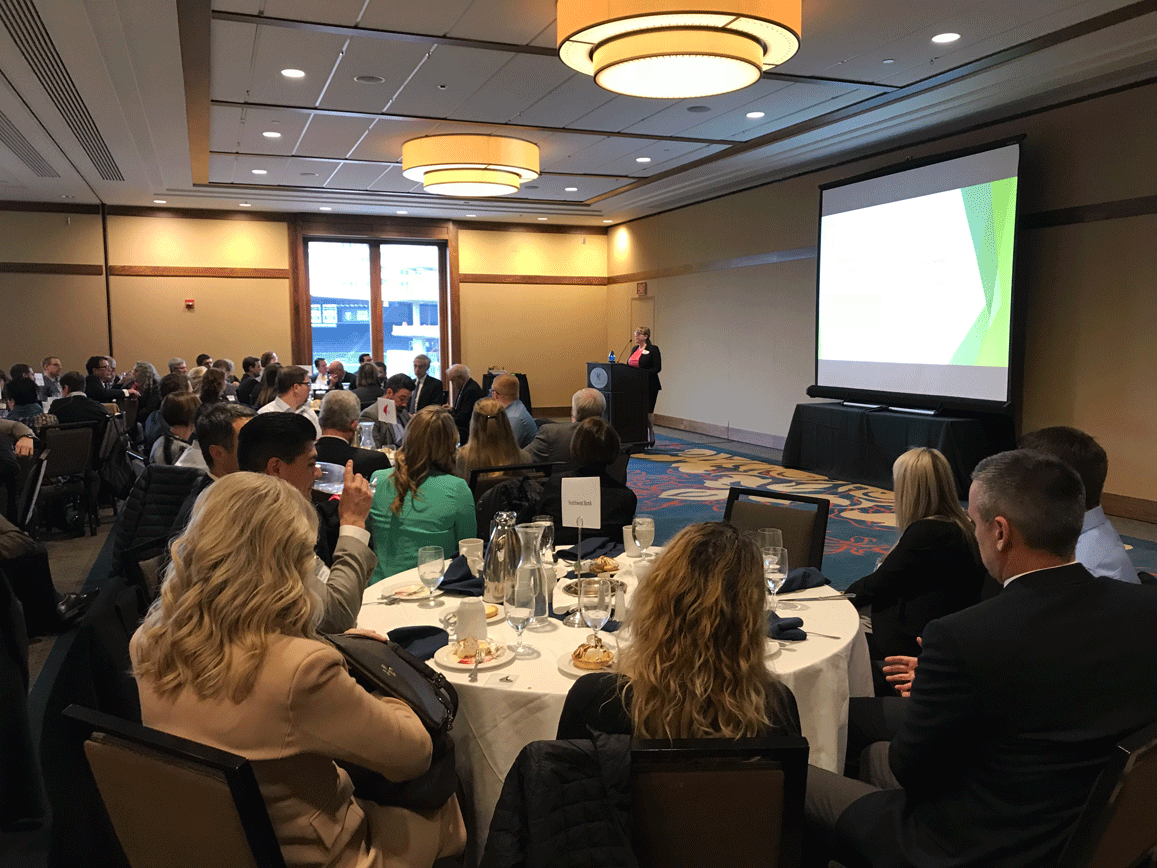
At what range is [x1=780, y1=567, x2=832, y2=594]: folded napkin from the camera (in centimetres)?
272

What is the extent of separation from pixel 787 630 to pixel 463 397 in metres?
6.76

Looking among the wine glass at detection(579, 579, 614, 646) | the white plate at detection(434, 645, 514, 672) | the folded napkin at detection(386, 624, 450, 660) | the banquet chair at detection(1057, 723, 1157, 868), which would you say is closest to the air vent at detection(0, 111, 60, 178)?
the folded napkin at detection(386, 624, 450, 660)

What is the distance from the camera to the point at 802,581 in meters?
2.75

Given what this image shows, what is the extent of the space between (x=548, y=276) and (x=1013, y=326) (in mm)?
9506

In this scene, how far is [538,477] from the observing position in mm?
4242

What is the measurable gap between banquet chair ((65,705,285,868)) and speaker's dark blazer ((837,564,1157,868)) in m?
1.18

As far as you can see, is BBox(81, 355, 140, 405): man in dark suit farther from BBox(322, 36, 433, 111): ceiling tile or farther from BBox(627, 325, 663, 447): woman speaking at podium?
BBox(627, 325, 663, 447): woman speaking at podium

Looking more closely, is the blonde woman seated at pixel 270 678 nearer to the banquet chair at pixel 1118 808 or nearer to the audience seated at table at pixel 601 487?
the banquet chair at pixel 1118 808

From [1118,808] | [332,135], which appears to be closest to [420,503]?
[1118,808]

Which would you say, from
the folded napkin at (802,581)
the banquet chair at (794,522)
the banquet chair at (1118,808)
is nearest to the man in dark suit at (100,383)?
the banquet chair at (794,522)

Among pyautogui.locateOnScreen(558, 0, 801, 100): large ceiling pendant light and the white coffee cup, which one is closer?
the white coffee cup

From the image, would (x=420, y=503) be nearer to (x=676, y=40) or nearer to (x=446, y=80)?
(x=676, y=40)

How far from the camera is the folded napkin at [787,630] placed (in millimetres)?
2260

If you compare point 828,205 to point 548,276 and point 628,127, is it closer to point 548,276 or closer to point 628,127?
point 628,127
